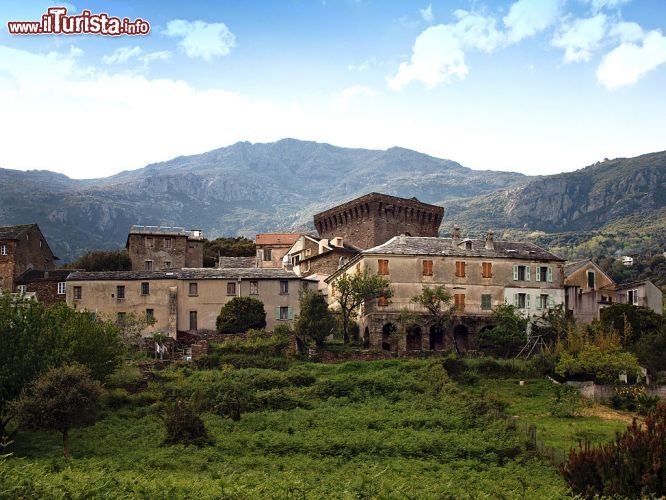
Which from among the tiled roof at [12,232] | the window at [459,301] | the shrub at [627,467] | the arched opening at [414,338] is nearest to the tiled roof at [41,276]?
the tiled roof at [12,232]

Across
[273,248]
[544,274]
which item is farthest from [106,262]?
[544,274]

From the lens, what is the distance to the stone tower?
10619cm

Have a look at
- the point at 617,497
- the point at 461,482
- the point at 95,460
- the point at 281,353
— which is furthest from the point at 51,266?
the point at 617,497

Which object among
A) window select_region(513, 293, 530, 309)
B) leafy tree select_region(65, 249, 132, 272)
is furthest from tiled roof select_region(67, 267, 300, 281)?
window select_region(513, 293, 530, 309)

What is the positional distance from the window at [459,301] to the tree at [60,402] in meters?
36.0

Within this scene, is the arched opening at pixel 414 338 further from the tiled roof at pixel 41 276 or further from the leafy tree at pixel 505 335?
the tiled roof at pixel 41 276

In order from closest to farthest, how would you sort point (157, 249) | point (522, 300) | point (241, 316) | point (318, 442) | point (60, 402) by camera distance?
point (60, 402)
point (318, 442)
point (241, 316)
point (522, 300)
point (157, 249)

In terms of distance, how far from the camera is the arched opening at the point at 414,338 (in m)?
75.9

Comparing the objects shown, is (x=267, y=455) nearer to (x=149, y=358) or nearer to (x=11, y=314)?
(x=11, y=314)

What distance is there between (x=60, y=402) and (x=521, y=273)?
43828mm

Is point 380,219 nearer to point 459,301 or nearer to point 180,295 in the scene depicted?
point 459,301

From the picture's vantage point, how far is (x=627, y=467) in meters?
35.0

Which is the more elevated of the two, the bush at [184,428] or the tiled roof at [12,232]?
the tiled roof at [12,232]

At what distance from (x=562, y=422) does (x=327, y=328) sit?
21.0 m
